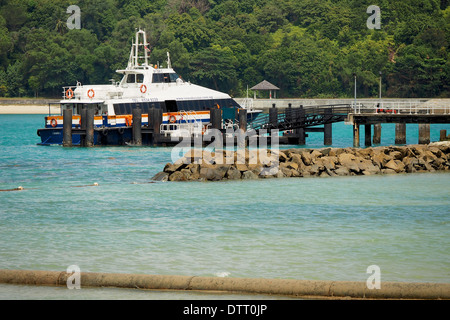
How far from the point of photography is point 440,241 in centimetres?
1703

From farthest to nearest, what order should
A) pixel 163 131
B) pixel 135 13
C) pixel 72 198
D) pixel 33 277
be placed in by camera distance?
pixel 135 13
pixel 163 131
pixel 72 198
pixel 33 277

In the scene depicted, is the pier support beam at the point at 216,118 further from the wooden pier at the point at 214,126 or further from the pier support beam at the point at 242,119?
the pier support beam at the point at 242,119

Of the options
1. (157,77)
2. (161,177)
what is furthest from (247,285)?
(157,77)

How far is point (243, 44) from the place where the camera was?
124 m

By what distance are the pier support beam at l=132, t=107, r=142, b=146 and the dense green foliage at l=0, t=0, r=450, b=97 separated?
6863 centimetres

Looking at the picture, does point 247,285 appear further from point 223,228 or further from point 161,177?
point 161,177

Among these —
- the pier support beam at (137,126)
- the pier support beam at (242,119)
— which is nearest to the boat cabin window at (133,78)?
the pier support beam at (137,126)

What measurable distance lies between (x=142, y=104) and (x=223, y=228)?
27.7 m

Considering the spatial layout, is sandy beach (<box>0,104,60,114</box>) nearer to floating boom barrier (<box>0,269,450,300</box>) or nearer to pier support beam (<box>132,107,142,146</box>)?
pier support beam (<box>132,107,142,146</box>)

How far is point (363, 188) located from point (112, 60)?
99.9 m

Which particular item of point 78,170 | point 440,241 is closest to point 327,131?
point 78,170

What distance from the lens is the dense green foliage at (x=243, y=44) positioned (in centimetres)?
11219

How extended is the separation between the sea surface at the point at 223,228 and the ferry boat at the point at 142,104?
12713mm
